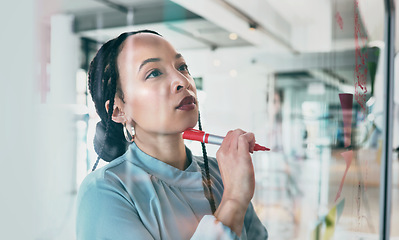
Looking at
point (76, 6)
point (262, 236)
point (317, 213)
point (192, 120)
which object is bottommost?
point (317, 213)

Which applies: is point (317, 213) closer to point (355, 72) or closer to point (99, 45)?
point (355, 72)

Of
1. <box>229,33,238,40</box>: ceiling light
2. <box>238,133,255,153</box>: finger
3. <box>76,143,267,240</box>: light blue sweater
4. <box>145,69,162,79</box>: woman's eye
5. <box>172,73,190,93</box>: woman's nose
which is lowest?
<box>76,143,267,240</box>: light blue sweater

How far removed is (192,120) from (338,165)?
4.21 ft

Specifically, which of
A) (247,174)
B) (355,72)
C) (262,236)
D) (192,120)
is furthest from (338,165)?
(192,120)

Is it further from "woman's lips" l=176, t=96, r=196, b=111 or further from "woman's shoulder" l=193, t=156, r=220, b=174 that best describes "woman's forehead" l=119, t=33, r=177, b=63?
"woman's shoulder" l=193, t=156, r=220, b=174

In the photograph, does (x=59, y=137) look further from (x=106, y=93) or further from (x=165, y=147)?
(x=165, y=147)

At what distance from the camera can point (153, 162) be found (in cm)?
57

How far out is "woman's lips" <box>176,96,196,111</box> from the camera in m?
0.60

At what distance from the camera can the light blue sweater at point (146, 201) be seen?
0.45 m

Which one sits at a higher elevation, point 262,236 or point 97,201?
point 97,201

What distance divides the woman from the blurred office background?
2cm

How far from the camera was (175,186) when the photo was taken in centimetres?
59

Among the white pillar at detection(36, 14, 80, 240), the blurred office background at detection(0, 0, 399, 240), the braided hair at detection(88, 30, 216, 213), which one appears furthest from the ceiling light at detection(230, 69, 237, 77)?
the white pillar at detection(36, 14, 80, 240)

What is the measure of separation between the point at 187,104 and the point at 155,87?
0.26 ft
